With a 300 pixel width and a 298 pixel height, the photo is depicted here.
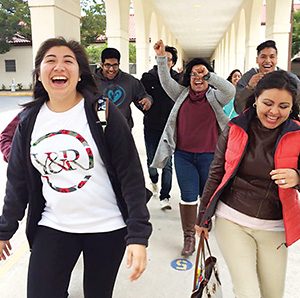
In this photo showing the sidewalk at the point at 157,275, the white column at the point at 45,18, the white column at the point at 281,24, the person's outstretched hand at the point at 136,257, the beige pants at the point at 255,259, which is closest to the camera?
the person's outstretched hand at the point at 136,257

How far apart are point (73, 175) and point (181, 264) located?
1.78 m

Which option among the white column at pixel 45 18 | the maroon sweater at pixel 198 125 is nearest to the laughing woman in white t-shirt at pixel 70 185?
the maroon sweater at pixel 198 125

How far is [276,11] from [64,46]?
20.9ft

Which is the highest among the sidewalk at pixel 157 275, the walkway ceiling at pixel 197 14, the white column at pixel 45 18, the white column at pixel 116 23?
the walkway ceiling at pixel 197 14

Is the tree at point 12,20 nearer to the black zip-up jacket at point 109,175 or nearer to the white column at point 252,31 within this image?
the white column at point 252,31

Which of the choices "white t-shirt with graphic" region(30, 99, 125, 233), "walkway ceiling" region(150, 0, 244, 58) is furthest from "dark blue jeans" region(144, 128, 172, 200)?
"walkway ceiling" region(150, 0, 244, 58)

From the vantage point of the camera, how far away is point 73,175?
5.66 ft

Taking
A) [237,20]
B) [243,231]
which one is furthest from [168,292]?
[237,20]

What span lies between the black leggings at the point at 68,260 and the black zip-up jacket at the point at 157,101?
9.07 ft

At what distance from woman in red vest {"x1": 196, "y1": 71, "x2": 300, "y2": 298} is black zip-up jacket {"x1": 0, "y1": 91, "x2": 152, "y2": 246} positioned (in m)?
0.58

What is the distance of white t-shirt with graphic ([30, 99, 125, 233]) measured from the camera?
1717 millimetres

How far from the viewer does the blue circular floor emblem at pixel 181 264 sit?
3084 millimetres

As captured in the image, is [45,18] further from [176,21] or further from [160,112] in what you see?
[176,21]

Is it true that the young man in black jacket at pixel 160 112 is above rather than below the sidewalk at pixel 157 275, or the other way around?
above
